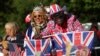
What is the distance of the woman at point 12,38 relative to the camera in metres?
9.05

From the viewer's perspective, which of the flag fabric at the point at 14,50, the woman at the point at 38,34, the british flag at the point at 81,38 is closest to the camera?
the british flag at the point at 81,38

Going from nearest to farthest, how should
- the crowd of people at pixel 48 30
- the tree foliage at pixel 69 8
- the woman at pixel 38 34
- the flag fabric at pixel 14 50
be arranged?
the crowd of people at pixel 48 30
the woman at pixel 38 34
the flag fabric at pixel 14 50
the tree foliage at pixel 69 8

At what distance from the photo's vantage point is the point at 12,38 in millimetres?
9109

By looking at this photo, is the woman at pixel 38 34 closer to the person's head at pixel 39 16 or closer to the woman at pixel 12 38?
the person's head at pixel 39 16

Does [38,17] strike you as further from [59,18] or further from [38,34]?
[59,18]

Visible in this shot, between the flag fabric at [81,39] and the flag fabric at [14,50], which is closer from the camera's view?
the flag fabric at [81,39]

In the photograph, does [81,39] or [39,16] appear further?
[39,16]

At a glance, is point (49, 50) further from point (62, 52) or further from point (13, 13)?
point (13, 13)

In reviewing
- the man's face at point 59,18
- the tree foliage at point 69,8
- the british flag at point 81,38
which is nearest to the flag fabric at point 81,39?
the british flag at point 81,38

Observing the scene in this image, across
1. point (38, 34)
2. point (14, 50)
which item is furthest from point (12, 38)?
point (38, 34)

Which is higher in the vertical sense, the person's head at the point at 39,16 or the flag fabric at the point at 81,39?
the person's head at the point at 39,16

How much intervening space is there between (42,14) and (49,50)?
0.59 meters

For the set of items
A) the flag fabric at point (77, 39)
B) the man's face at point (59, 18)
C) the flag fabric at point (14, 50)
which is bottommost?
the flag fabric at point (14, 50)

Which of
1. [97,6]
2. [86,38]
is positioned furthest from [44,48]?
[97,6]
